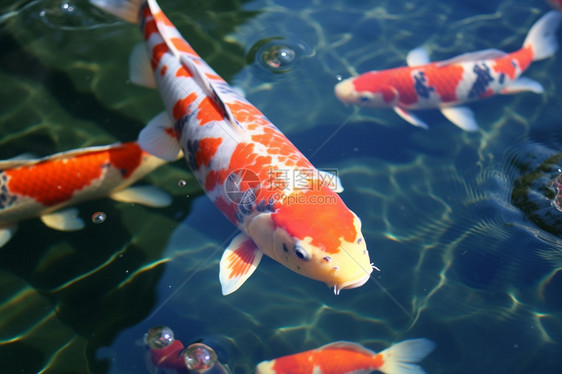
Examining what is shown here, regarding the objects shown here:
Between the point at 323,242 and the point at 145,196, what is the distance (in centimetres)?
194

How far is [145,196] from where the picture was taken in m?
4.24

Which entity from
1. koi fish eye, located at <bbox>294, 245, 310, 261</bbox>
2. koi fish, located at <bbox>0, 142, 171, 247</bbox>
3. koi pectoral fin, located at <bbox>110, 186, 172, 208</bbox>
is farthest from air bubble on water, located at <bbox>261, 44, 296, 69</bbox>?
koi fish eye, located at <bbox>294, 245, 310, 261</bbox>

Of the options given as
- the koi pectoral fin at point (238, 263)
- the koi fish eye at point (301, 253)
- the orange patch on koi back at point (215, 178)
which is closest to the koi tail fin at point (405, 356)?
the koi fish eye at point (301, 253)

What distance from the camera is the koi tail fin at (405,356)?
3113 millimetres

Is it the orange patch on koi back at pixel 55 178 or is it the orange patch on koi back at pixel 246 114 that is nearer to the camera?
the orange patch on koi back at pixel 246 114

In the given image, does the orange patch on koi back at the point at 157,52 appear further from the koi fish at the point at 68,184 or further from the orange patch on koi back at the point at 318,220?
the orange patch on koi back at the point at 318,220

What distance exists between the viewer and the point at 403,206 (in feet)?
13.1

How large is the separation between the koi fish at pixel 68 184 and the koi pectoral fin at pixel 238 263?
107 centimetres

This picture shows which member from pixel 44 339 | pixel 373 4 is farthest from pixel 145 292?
pixel 373 4

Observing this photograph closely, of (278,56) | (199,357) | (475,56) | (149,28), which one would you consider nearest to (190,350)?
(199,357)

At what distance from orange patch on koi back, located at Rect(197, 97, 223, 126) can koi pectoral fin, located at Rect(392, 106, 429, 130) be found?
1815mm

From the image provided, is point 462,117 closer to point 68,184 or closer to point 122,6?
point 122,6

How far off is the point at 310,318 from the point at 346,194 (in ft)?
3.56

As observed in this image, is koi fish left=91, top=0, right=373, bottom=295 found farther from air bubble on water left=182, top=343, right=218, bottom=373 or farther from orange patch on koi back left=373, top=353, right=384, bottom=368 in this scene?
orange patch on koi back left=373, top=353, right=384, bottom=368
